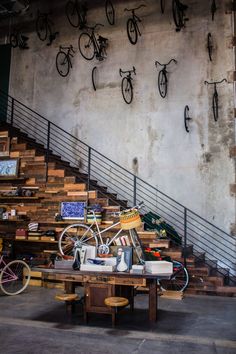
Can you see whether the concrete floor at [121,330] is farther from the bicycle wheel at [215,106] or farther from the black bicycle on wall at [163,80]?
the black bicycle on wall at [163,80]

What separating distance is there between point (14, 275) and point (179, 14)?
6.66 metres

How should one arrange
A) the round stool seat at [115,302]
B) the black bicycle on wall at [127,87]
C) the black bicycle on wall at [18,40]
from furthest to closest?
the black bicycle on wall at [18,40] → the black bicycle on wall at [127,87] → the round stool seat at [115,302]

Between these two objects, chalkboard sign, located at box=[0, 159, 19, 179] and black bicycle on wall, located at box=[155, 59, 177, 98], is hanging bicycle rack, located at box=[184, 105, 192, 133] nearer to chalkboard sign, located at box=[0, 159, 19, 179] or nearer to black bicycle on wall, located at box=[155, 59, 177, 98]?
black bicycle on wall, located at box=[155, 59, 177, 98]

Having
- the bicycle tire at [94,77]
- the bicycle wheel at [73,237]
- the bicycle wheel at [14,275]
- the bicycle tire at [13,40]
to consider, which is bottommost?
the bicycle wheel at [14,275]

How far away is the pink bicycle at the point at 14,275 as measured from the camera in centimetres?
728

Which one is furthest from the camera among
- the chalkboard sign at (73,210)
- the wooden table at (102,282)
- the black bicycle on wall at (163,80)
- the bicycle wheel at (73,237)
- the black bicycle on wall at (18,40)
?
the black bicycle on wall at (18,40)

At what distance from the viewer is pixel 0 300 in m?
6.52

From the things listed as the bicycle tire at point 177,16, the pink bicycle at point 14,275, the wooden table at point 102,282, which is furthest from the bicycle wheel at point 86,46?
the wooden table at point 102,282

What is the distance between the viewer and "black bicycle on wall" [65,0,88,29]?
10.4 m

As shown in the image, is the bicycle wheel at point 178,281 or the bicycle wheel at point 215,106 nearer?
the bicycle wheel at point 178,281

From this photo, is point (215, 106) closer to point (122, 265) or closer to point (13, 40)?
point (122, 265)

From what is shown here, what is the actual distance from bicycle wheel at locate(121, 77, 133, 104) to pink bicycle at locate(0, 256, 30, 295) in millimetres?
4557

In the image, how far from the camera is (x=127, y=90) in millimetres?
9805

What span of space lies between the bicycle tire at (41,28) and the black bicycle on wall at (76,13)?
73 cm
